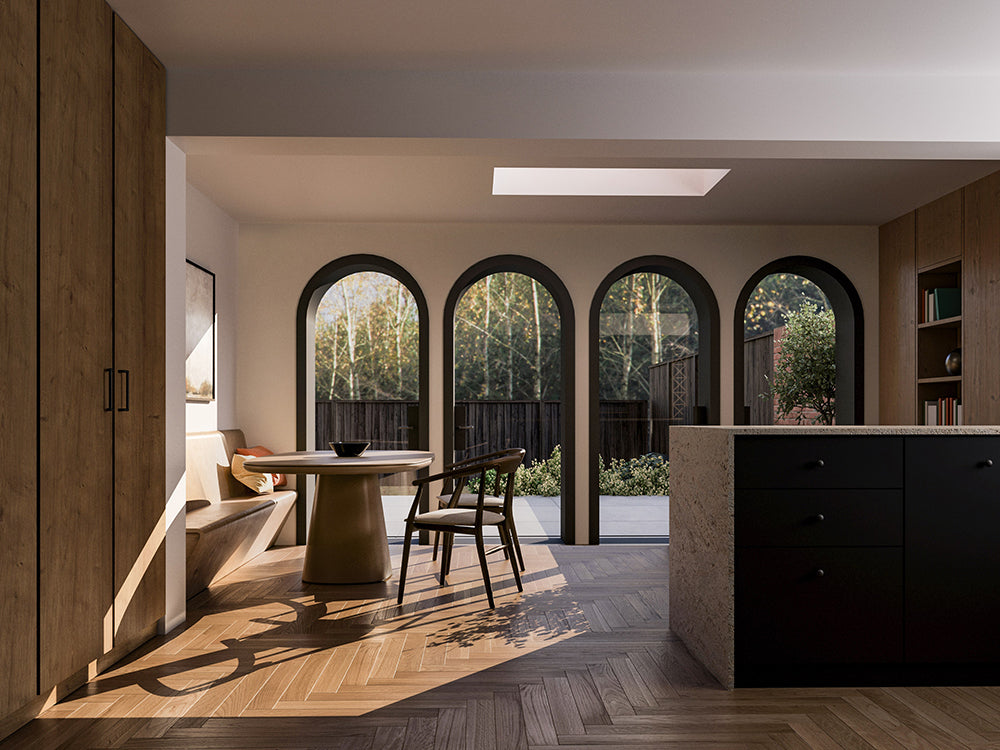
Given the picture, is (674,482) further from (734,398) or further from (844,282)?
(844,282)

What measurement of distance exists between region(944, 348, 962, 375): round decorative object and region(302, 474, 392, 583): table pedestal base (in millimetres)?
3888

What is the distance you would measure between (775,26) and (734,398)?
11.3ft

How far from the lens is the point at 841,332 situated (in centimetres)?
636

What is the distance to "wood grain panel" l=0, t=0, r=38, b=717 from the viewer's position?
2316mm

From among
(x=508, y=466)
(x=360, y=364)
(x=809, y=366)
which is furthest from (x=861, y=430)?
(x=360, y=364)

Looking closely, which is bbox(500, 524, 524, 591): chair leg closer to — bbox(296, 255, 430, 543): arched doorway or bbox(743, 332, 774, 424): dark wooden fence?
bbox(296, 255, 430, 543): arched doorway

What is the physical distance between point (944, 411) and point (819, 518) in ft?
9.46

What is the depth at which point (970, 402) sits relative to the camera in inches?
191

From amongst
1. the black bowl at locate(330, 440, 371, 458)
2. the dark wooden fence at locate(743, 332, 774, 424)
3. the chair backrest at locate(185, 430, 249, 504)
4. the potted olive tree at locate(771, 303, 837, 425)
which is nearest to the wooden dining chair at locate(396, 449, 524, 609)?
the black bowl at locate(330, 440, 371, 458)

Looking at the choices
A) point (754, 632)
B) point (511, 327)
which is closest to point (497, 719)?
point (754, 632)

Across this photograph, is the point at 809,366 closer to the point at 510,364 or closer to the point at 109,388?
the point at 510,364

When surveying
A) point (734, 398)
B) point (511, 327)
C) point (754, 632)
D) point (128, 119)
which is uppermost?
point (128, 119)

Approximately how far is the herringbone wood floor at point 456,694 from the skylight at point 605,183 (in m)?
2.76

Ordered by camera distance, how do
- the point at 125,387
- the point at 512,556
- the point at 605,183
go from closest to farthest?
the point at 125,387
the point at 512,556
the point at 605,183
